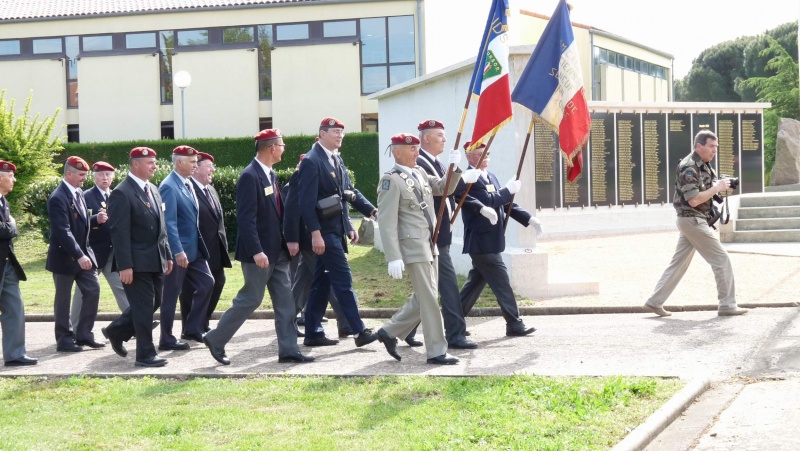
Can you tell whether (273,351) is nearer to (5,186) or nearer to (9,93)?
(5,186)

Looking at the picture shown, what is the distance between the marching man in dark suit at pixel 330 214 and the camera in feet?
28.4

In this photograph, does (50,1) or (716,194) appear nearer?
(716,194)

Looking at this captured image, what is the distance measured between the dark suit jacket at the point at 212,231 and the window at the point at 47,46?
106 ft

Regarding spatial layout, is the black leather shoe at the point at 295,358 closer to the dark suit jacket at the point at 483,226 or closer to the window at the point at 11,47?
the dark suit jacket at the point at 483,226

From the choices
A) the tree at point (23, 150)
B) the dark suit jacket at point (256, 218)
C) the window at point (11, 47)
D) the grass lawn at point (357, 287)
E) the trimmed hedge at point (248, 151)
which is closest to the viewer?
the dark suit jacket at point (256, 218)

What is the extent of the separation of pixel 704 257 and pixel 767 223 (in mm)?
8531

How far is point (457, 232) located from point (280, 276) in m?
6.81

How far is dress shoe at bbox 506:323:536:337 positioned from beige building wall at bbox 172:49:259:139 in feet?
97.8

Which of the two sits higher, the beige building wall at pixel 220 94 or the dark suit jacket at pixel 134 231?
the beige building wall at pixel 220 94

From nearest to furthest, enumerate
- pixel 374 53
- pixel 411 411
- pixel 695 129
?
pixel 411 411 < pixel 695 129 < pixel 374 53

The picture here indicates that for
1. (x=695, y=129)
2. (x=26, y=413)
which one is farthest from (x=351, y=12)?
(x=26, y=413)

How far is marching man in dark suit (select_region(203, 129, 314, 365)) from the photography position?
8.26 m

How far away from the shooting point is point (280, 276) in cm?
845

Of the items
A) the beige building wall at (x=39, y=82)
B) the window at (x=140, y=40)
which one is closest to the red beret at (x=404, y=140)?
the window at (x=140, y=40)
